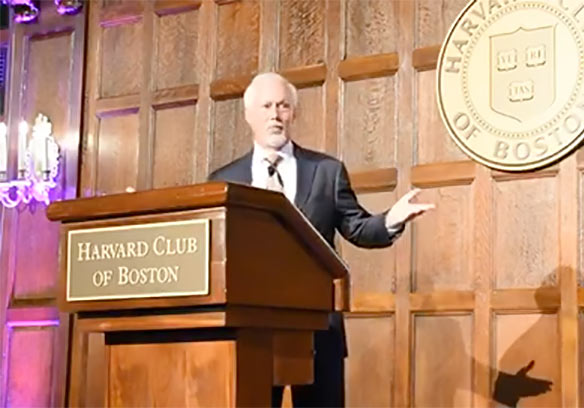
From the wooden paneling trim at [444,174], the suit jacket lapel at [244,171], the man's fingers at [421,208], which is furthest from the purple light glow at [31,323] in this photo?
the man's fingers at [421,208]

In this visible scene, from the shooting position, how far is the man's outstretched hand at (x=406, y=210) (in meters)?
2.48

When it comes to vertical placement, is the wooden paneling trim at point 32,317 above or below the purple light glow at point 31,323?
above

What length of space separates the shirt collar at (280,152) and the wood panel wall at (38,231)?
6.87 ft

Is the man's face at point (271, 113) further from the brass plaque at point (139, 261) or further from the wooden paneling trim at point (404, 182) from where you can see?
the wooden paneling trim at point (404, 182)

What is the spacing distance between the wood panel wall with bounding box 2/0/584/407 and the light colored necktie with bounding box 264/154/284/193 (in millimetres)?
1140

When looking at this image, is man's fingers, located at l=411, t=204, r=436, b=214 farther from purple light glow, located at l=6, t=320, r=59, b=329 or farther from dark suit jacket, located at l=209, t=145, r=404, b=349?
purple light glow, located at l=6, t=320, r=59, b=329

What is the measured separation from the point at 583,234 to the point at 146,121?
205 centimetres

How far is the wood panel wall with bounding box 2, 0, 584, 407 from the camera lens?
11.5 feet

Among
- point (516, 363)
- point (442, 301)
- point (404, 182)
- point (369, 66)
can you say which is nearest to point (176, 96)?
point (369, 66)

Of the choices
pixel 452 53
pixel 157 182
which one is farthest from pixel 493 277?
pixel 157 182

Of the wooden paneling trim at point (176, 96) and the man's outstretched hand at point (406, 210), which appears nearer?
the man's outstretched hand at point (406, 210)

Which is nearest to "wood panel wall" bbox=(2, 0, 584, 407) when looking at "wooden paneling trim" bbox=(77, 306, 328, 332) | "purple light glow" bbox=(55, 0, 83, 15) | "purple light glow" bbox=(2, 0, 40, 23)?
"purple light glow" bbox=(55, 0, 83, 15)

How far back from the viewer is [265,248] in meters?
1.85

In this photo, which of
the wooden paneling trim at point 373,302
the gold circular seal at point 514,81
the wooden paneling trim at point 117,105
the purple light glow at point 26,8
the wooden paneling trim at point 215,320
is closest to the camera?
the wooden paneling trim at point 215,320
